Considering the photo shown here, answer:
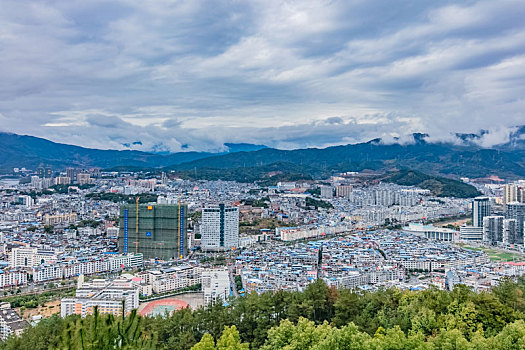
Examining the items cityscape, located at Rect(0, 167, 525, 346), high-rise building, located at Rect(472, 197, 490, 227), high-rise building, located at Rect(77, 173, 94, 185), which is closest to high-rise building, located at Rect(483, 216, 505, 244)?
cityscape, located at Rect(0, 167, 525, 346)

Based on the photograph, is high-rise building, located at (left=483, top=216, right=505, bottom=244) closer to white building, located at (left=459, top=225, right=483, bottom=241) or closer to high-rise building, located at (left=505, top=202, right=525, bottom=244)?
white building, located at (left=459, top=225, right=483, bottom=241)

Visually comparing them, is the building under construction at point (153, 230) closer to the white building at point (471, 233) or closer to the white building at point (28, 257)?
the white building at point (28, 257)

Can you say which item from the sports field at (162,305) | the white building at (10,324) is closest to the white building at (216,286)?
the sports field at (162,305)

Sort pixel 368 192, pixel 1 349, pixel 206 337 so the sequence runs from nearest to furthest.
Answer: pixel 206 337, pixel 1 349, pixel 368 192

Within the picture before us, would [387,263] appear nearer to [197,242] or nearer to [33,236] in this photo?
[197,242]

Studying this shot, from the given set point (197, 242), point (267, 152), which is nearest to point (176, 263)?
point (197, 242)
